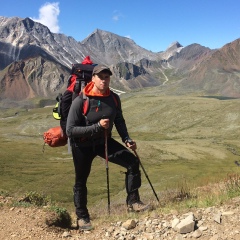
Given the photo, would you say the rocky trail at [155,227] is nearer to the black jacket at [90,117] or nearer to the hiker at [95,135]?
the hiker at [95,135]

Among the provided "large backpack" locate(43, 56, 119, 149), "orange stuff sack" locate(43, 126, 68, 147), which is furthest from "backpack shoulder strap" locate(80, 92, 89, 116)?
"orange stuff sack" locate(43, 126, 68, 147)

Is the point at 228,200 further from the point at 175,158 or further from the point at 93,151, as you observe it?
the point at 175,158

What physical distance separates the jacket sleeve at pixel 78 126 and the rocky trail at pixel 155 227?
242 centimetres

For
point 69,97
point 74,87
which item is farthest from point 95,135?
point 74,87

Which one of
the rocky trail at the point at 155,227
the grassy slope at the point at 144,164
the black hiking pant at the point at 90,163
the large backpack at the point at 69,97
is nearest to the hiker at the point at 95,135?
the black hiking pant at the point at 90,163

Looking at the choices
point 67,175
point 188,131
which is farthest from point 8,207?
point 188,131

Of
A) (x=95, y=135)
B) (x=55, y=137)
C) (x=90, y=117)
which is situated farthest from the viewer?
(x=55, y=137)

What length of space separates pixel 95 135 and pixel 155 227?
109 inches

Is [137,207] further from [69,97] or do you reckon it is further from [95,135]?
[69,97]

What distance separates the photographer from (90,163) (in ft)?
28.9

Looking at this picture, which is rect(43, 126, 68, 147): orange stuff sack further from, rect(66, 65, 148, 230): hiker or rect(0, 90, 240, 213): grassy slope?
rect(0, 90, 240, 213): grassy slope

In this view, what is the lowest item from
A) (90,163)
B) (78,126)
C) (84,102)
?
(90,163)

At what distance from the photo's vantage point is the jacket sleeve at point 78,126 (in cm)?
808

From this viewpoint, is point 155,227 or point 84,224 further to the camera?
point 84,224
